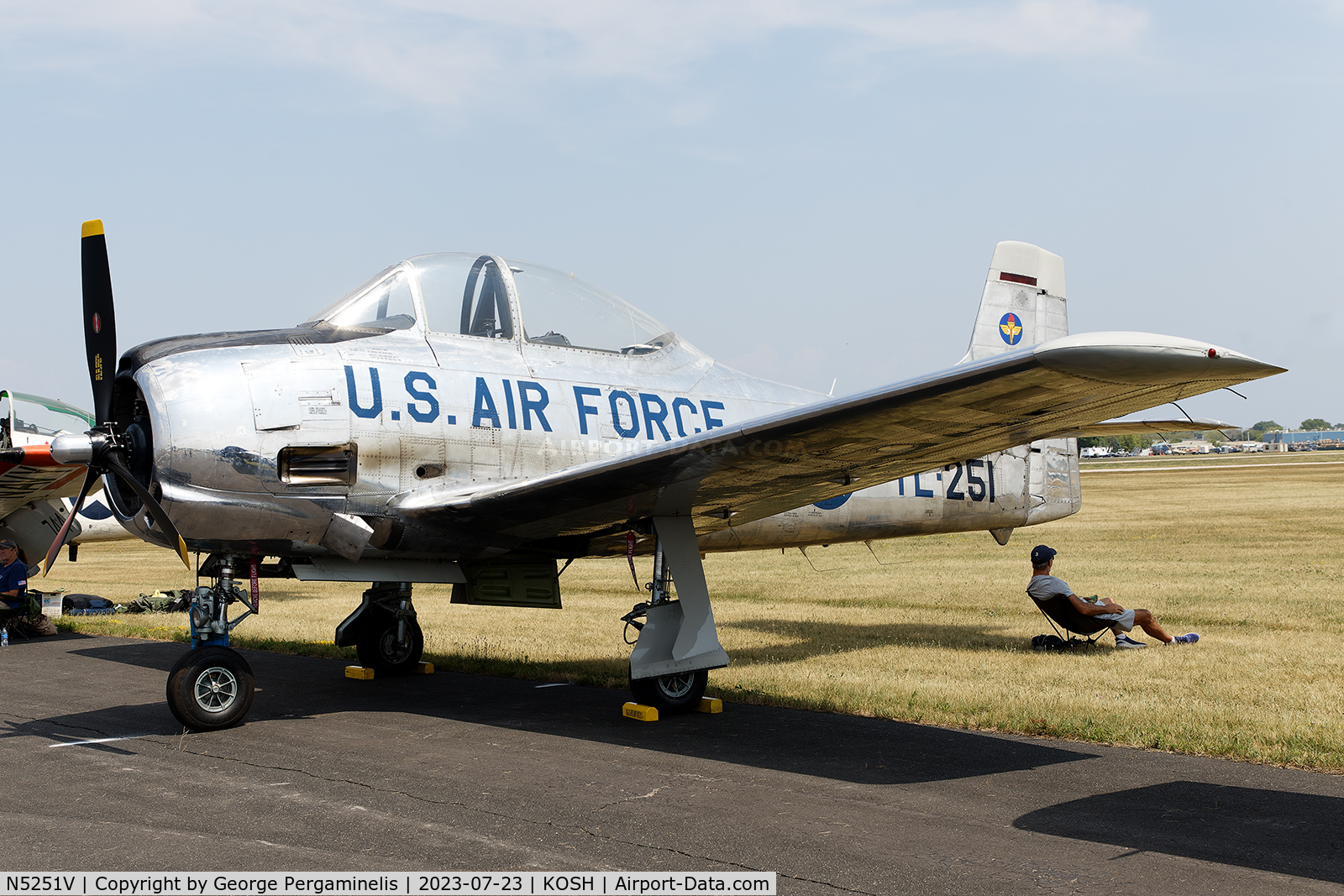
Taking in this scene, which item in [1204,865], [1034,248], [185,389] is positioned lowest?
[1204,865]

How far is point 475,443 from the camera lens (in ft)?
24.8

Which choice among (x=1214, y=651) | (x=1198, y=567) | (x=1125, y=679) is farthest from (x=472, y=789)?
(x=1198, y=567)

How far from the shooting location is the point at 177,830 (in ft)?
15.4

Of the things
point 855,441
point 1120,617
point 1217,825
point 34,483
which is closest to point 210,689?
point 855,441

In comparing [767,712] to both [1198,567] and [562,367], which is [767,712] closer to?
[562,367]

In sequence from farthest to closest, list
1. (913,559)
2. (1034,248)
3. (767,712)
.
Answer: (913,559) < (1034,248) < (767,712)

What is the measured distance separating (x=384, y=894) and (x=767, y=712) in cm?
424

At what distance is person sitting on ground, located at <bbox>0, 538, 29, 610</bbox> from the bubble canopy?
7246 millimetres

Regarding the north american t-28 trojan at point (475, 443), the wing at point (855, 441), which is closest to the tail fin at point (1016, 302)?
the north american t-28 trojan at point (475, 443)

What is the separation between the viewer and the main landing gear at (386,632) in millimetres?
9703

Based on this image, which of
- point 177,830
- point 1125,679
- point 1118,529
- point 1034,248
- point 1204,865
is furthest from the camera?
point 1118,529

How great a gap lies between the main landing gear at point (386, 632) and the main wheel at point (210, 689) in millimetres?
2496

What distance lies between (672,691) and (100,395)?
449 centimetres

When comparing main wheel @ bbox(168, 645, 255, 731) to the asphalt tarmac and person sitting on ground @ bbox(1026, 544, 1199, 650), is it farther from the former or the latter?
person sitting on ground @ bbox(1026, 544, 1199, 650)
